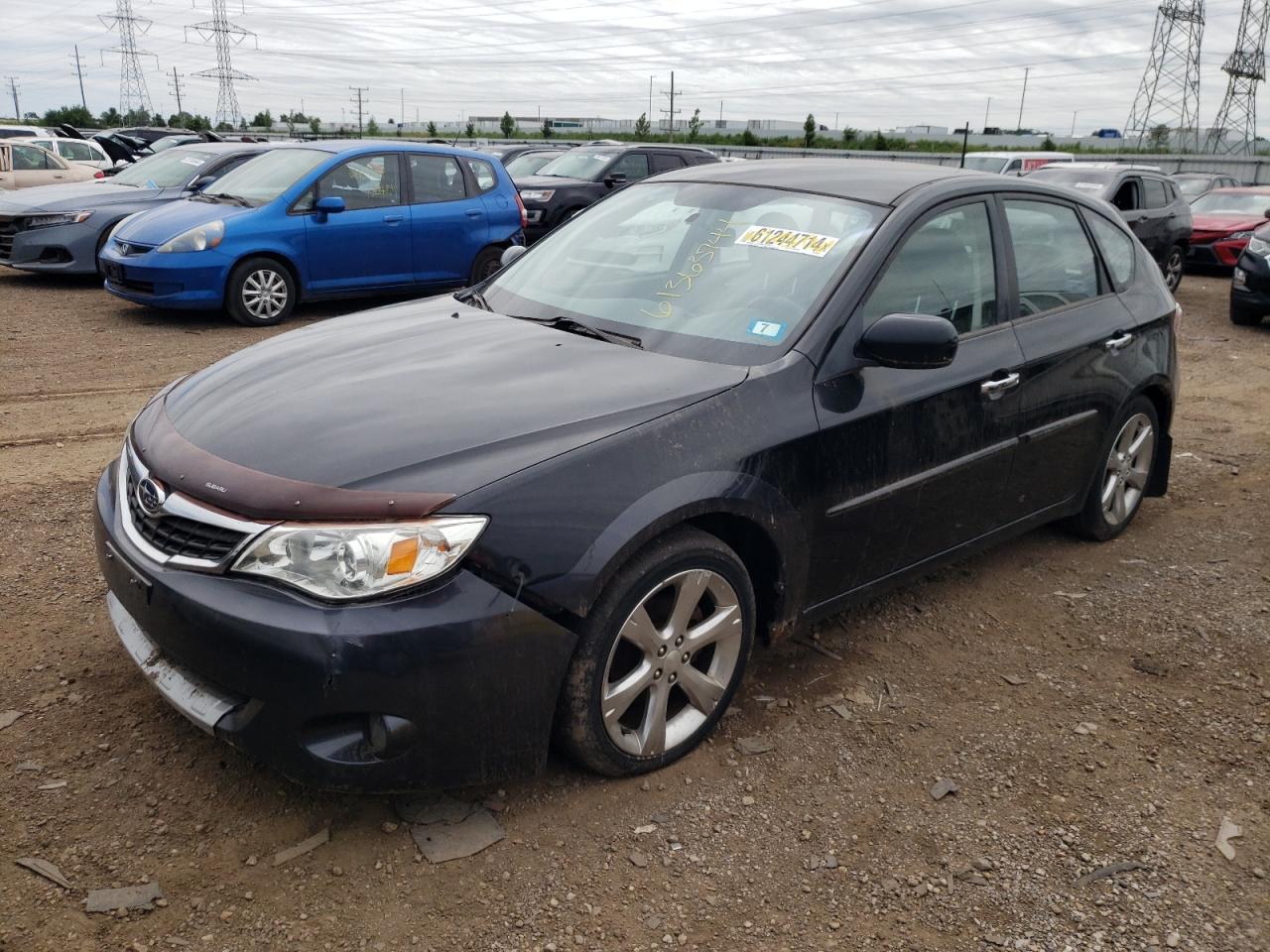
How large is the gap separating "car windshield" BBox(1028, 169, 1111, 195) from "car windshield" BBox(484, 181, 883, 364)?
10958 mm

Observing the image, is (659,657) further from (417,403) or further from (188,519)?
(188,519)

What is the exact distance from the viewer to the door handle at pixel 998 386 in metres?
3.75

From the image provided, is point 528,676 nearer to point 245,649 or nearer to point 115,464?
point 245,649

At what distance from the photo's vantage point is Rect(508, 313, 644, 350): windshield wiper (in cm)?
341

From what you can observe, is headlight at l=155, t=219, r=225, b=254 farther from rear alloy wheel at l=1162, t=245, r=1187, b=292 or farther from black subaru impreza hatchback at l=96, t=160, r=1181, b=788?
rear alloy wheel at l=1162, t=245, r=1187, b=292

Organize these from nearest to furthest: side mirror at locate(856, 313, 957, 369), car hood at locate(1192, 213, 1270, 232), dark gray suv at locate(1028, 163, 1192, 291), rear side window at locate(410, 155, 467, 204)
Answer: side mirror at locate(856, 313, 957, 369), rear side window at locate(410, 155, 467, 204), dark gray suv at locate(1028, 163, 1192, 291), car hood at locate(1192, 213, 1270, 232)

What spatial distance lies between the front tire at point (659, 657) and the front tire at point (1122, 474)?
90.2 inches

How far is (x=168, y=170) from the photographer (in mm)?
13359

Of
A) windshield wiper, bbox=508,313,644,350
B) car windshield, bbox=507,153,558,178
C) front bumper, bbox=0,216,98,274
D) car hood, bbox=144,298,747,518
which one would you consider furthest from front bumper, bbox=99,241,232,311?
car windshield, bbox=507,153,558,178

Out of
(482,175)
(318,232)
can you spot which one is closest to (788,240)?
(318,232)

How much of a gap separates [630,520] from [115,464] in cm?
165

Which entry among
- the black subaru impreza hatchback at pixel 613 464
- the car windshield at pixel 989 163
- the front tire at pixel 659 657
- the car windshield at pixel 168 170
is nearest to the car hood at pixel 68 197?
the car windshield at pixel 168 170

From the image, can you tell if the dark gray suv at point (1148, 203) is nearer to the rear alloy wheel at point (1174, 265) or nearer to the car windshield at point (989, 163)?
the rear alloy wheel at point (1174, 265)

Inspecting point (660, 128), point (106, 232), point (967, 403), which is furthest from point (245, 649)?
point (660, 128)
